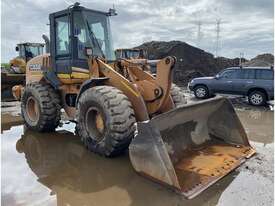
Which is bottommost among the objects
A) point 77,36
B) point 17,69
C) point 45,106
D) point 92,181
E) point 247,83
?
point 92,181

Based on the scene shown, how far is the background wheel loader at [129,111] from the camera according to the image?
482 centimetres

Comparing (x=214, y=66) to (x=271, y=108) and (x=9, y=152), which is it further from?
(x=9, y=152)

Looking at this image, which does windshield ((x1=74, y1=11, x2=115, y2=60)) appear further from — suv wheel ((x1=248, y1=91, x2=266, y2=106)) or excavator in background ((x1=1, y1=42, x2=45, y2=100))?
excavator in background ((x1=1, y1=42, x2=45, y2=100))

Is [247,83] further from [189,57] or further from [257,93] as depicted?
[189,57]

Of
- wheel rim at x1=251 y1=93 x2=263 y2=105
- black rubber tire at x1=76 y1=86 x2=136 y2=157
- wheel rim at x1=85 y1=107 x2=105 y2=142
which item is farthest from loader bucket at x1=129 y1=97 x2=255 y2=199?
wheel rim at x1=251 y1=93 x2=263 y2=105

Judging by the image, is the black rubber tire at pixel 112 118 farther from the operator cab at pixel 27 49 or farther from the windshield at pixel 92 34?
the operator cab at pixel 27 49

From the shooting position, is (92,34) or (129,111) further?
(92,34)

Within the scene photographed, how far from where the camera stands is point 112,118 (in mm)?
5547

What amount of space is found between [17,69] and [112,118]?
13.8 meters

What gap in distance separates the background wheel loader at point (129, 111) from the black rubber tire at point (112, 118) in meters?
0.02

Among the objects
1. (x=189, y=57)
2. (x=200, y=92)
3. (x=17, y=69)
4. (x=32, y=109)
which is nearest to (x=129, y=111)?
(x=32, y=109)

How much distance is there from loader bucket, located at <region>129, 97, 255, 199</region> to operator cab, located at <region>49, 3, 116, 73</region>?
A: 8.19 feet

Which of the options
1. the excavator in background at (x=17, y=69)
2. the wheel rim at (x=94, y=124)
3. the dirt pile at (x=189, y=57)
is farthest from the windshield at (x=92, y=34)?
the dirt pile at (x=189, y=57)

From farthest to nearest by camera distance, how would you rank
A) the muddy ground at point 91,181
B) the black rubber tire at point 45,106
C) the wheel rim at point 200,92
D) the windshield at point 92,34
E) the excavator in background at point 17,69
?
1. the wheel rim at point 200,92
2. the excavator in background at point 17,69
3. the black rubber tire at point 45,106
4. the windshield at point 92,34
5. the muddy ground at point 91,181
